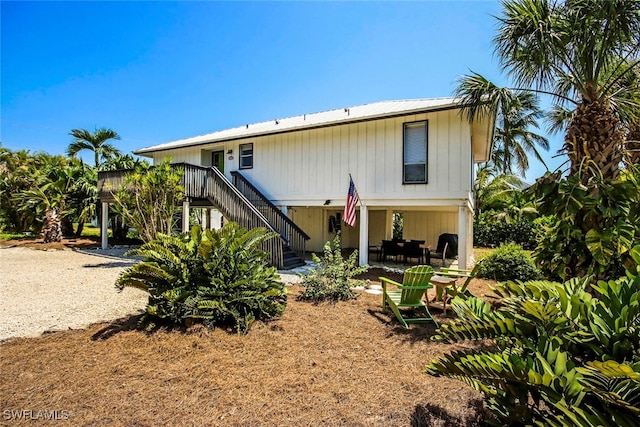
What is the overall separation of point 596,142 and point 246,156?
13107mm

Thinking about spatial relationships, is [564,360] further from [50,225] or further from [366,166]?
[50,225]

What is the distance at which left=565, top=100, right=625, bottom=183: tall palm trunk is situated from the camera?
18.2 feet

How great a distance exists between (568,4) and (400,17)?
3976mm

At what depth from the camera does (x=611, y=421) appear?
4.99ft

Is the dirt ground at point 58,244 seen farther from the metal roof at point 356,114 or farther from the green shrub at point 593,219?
the green shrub at point 593,219

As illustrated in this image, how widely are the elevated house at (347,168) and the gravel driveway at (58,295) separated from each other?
164 inches

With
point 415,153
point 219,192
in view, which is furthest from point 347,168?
point 219,192

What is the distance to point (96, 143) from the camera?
24203mm

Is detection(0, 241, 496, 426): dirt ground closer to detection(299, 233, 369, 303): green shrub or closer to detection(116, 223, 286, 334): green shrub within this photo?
detection(116, 223, 286, 334): green shrub

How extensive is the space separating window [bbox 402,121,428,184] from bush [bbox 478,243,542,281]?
3287 millimetres

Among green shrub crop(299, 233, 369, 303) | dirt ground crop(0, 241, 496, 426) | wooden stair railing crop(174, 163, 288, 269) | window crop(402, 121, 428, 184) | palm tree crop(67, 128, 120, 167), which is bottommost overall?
dirt ground crop(0, 241, 496, 426)

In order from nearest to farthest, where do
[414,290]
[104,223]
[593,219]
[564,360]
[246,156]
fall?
[564,360]
[593,219]
[414,290]
[246,156]
[104,223]

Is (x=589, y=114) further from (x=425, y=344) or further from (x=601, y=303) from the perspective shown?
(x=601, y=303)

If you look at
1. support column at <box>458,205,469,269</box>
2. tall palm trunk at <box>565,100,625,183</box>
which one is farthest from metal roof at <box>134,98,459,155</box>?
tall palm trunk at <box>565,100,625,183</box>
